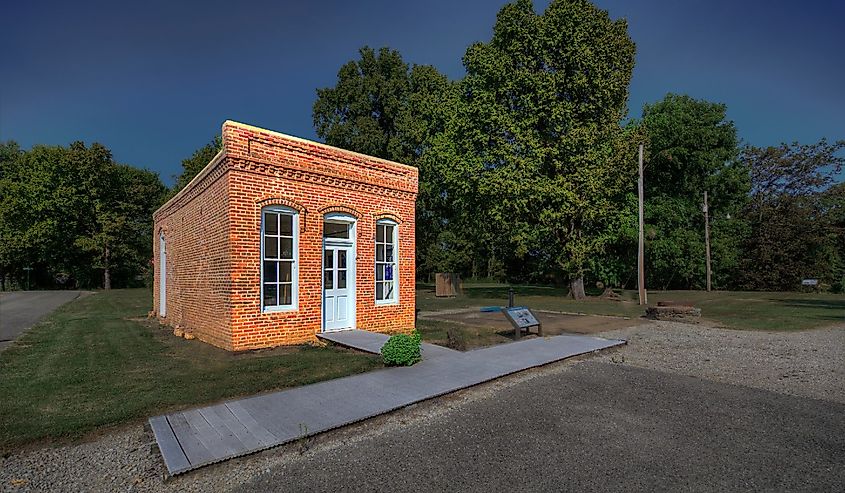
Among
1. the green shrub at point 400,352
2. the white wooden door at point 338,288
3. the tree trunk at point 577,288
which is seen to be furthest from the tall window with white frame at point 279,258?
the tree trunk at point 577,288

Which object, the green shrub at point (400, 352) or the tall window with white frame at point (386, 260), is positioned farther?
the tall window with white frame at point (386, 260)

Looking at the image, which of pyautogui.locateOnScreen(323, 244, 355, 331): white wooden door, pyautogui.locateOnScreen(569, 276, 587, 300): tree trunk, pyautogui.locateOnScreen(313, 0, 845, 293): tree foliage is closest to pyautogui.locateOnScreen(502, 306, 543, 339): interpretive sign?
pyautogui.locateOnScreen(323, 244, 355, 331): white wooden door

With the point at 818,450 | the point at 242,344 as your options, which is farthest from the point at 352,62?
the point at 818,450

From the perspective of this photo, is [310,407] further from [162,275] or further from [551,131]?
[551,131]

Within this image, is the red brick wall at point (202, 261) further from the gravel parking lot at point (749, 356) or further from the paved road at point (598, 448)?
the gravel parking lot at point (749, 356)

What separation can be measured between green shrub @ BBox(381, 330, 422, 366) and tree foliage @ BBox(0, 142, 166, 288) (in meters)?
48.9

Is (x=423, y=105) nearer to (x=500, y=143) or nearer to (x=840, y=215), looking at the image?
(x=500, y=143)

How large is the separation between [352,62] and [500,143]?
61.7 ft

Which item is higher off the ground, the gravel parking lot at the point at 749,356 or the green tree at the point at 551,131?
the green tree at the point at 551,131

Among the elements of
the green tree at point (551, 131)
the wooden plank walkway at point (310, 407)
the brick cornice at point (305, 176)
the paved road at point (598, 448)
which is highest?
the green tree at point (551, 131)

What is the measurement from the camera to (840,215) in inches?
1564

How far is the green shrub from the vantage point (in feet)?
26.7

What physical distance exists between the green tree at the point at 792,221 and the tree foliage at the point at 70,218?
5950 cm

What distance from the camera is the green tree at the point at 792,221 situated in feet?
124
